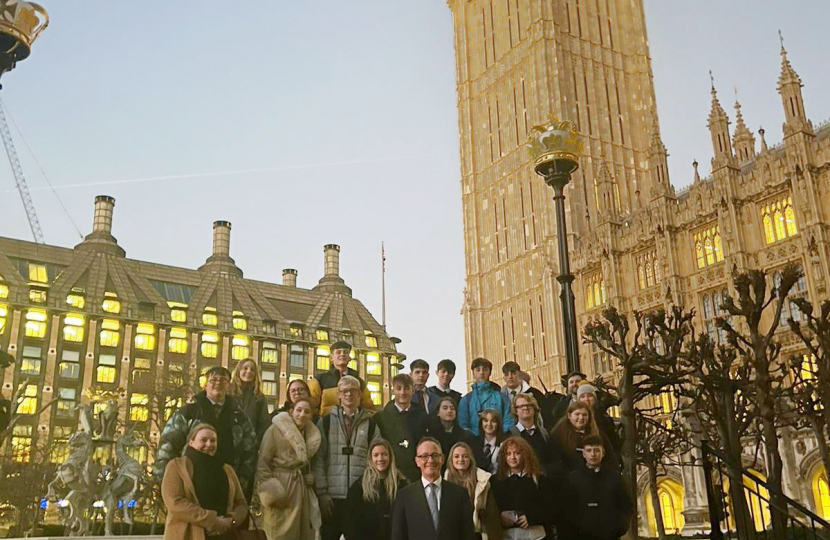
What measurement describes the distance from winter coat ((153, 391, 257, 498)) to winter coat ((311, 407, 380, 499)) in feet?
2.14

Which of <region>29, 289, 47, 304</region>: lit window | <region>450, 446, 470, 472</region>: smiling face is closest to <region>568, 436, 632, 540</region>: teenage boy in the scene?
<region>450, 446, 470, 472</region>: smiling face

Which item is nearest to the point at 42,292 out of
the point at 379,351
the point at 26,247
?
the point at 26,247

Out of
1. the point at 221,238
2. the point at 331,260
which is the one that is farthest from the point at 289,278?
the point at 221,238

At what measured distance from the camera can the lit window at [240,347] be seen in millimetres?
69250

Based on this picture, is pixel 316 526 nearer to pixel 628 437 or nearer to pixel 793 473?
pixel 628 437

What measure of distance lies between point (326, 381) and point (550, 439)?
2.65 m

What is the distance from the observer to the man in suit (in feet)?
18.5

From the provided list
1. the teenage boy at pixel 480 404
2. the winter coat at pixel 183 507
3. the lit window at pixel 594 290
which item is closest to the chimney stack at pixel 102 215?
the lit window at pixel 594 290

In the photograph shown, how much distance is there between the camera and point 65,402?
57.5 metres

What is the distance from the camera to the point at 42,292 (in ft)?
199

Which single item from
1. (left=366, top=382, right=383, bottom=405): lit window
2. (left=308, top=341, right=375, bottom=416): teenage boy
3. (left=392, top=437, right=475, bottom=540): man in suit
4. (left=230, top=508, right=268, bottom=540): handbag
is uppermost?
(left=366, top=382, right=383, bottom=405): lit window

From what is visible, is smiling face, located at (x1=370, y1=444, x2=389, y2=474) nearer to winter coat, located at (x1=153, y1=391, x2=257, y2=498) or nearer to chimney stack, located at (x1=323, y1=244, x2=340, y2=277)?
winter coat, located at (x1=153, y1=391, x2=257, y2=498)

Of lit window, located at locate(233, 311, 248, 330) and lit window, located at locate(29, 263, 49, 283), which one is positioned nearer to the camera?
lit window, located at locate(29, 263, 49, 283)

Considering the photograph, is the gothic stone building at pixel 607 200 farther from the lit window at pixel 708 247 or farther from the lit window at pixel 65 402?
the lit window at pixel 65 402
